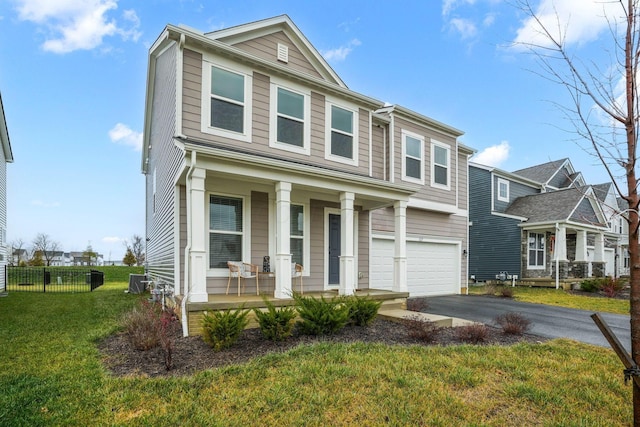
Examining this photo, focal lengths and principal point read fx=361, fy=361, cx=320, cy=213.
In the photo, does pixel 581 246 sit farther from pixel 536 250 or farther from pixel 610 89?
pixel 610 89

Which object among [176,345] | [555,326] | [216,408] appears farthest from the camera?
[555,326]

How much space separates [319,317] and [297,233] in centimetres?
325

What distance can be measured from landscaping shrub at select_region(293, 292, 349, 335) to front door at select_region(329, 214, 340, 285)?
131 inches

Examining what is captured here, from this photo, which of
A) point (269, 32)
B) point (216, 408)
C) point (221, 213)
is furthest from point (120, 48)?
point (216, 408)

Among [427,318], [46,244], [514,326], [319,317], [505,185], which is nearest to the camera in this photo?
[319,317]

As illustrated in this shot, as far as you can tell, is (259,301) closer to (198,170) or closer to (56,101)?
(198,170)

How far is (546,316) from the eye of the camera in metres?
8.86

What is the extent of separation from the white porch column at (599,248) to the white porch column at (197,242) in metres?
21.9

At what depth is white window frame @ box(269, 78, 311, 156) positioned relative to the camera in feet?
27.7

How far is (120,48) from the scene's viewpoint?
499 inches

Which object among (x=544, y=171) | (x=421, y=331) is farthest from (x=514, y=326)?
(x=544, y=171)

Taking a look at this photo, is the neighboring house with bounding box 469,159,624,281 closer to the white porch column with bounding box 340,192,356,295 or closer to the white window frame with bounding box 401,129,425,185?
the white window frame with bounding box 401,129,425,185

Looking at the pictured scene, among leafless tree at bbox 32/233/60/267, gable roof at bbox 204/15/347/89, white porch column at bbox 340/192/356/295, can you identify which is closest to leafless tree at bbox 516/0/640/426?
white porch column at bbox 340/192/356/295

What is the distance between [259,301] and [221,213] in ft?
7.20
